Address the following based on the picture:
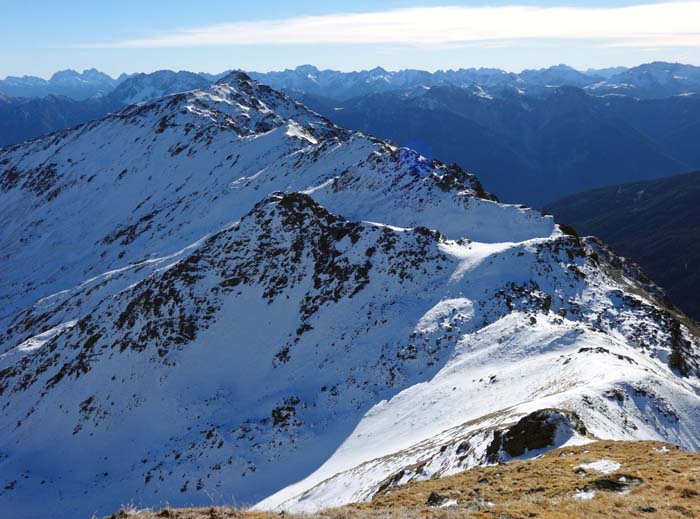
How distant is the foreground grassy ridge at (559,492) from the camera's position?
12.9 meters

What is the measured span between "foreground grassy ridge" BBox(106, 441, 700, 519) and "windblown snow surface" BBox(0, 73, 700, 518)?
10.2ft

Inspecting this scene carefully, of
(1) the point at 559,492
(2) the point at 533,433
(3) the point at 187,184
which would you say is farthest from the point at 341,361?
(3) the point at 187,184

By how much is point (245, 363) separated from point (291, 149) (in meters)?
69.8

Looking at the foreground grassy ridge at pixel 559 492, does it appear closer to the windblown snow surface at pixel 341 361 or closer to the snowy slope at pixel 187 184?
the windblown snow surface at pixel 341 361

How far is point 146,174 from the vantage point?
133000 mm

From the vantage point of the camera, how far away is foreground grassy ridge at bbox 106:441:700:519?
12891 mm

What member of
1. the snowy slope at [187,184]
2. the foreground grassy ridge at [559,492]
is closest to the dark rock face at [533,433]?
the foreground grassy ridge at [559,492]

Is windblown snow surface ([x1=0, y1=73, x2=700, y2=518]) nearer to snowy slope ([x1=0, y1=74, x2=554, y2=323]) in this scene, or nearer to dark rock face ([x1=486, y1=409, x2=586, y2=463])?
dark rock face ([x1=486, y1=409, x2=586, y2=463])

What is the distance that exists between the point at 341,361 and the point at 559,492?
99.0ft

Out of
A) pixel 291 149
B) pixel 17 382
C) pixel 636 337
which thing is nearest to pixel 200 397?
pixel 17 382

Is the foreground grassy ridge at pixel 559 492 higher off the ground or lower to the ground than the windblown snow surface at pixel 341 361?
higher

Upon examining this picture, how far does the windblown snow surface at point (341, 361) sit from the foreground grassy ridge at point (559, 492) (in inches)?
123

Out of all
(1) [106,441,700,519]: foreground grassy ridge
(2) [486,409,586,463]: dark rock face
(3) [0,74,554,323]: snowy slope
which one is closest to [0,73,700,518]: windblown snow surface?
(2) [486,409,586,463]: dark rock face

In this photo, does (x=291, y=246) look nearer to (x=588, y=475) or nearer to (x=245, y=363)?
(x=245, y=363)
